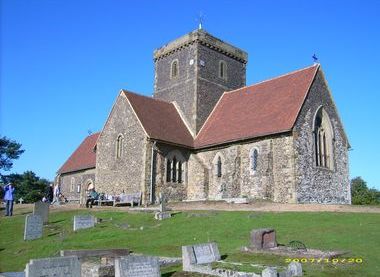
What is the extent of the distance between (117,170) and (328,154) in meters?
15.0

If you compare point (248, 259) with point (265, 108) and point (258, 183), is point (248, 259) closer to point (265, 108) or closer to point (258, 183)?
point (258, 183)

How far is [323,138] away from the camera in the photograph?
2998cm

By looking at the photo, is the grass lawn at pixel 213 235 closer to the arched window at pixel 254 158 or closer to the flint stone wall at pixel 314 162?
the flint stone wall at pixel 314 162

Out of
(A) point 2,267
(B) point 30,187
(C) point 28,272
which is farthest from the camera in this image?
(B) point 30,187

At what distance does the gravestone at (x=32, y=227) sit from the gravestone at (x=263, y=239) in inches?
388

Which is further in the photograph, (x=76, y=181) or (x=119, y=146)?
(x=76, y=181)

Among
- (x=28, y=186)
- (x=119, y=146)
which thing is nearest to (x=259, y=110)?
(x=119, y=146)

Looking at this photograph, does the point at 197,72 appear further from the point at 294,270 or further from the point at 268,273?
the point at 268,273

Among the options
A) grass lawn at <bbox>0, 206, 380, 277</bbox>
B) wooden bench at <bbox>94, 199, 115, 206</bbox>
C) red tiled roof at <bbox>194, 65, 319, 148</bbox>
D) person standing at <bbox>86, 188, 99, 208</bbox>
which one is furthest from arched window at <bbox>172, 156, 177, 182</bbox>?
grass lawn at <bbox>0, 206, 380, 277</bbox>

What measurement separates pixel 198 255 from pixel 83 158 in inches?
1312

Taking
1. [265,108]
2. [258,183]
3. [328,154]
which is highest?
[265,108]

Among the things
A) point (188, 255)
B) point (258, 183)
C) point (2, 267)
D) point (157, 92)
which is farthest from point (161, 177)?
point (188, 255)

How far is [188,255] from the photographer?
36.9ft

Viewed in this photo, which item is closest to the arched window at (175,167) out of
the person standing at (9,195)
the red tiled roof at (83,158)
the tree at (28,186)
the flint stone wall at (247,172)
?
the flint stone wall at (247,172)
